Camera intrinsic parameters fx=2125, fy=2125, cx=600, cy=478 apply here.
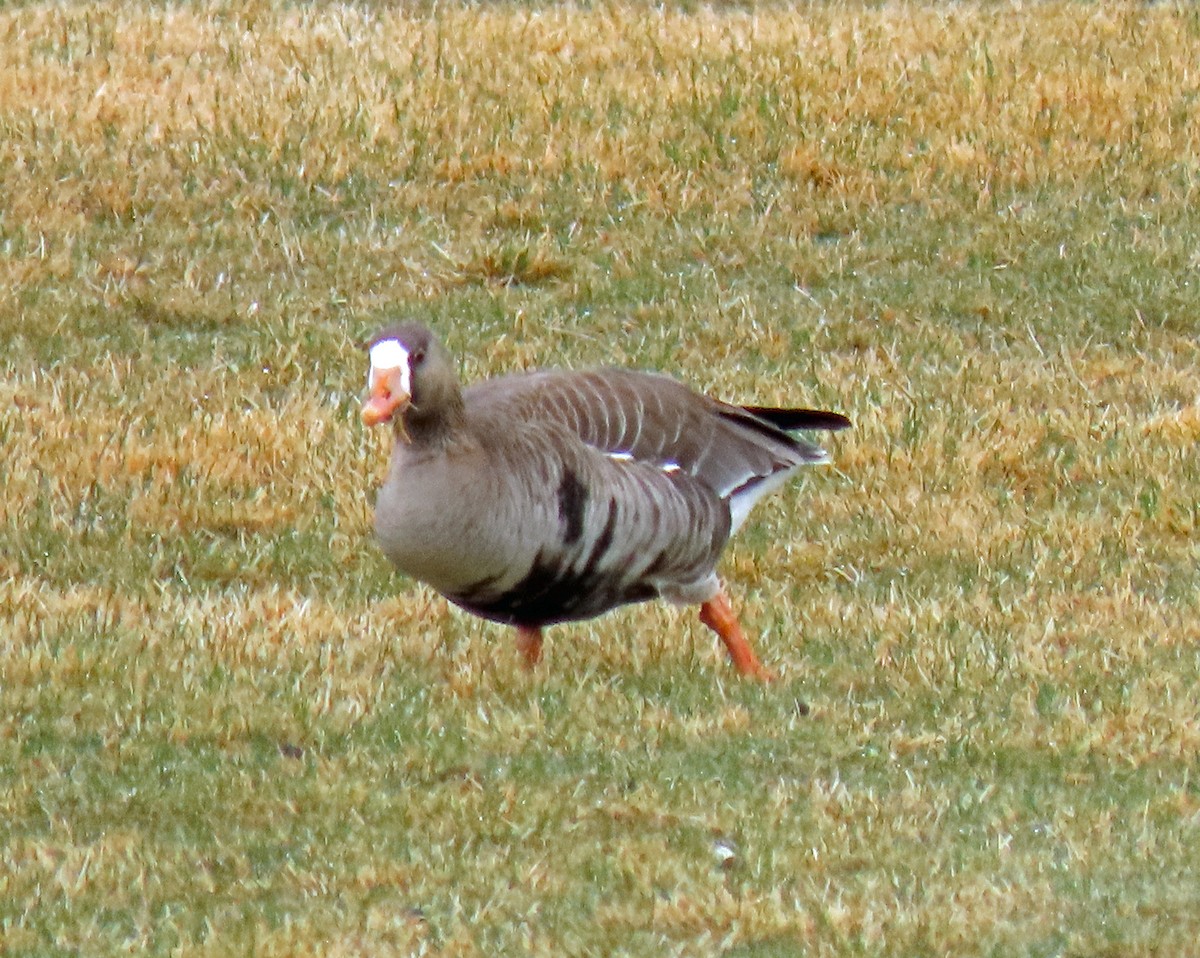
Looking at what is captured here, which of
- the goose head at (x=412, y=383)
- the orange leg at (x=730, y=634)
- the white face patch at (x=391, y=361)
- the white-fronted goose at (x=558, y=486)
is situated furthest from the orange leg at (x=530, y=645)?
the white face patch at (x=391, y=361)

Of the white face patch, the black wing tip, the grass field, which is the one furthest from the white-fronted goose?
the grass field

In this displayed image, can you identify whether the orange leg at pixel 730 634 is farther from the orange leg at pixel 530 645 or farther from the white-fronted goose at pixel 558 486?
the orange leg at pixel 530 645

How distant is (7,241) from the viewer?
1181 cm

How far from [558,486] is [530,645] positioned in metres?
0.82

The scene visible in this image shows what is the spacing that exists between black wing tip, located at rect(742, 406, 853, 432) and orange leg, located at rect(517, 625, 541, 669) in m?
1.22

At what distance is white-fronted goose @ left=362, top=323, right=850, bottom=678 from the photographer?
6168 millimetres

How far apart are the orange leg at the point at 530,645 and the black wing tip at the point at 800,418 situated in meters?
1.22

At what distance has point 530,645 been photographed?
702cm

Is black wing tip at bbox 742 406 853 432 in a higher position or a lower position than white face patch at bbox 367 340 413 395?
lower

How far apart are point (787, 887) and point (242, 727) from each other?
189cm

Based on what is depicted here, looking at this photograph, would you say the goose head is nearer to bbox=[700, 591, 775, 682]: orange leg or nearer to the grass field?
the grass field

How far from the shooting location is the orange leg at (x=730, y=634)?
7.13 metres

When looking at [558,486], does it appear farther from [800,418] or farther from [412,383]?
[800,418]

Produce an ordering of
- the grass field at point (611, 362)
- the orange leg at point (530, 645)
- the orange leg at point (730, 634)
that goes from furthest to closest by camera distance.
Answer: the orange leg at point (730, 634) → the orange leg at point (530, 645) → the grass field at point (611, 362)
